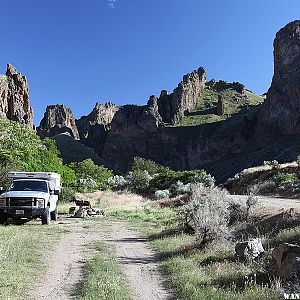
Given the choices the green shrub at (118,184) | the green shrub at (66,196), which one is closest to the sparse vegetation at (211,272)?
the green shrub at (66,196)

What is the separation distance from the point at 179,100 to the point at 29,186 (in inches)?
6378

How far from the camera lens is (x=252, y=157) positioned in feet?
415

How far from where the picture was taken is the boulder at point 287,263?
24.0 feet

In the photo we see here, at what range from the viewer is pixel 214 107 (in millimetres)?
183875

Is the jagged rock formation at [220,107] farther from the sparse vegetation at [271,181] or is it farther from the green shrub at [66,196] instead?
the green shrub at [66,196]

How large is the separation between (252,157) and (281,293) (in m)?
123

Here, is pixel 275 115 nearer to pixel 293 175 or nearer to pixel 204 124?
pixel 204 124

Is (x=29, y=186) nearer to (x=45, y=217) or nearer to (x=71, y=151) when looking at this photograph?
(x=45, y=217)

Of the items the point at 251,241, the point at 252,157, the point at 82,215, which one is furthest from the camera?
the point at 252,157

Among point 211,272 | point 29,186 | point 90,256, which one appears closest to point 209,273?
point 211,272

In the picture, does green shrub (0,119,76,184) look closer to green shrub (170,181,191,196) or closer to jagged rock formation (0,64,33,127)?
green shrub (170,181,191,196)

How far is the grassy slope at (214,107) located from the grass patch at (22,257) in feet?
522

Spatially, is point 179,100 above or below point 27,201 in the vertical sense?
above

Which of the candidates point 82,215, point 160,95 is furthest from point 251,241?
point 160,95
